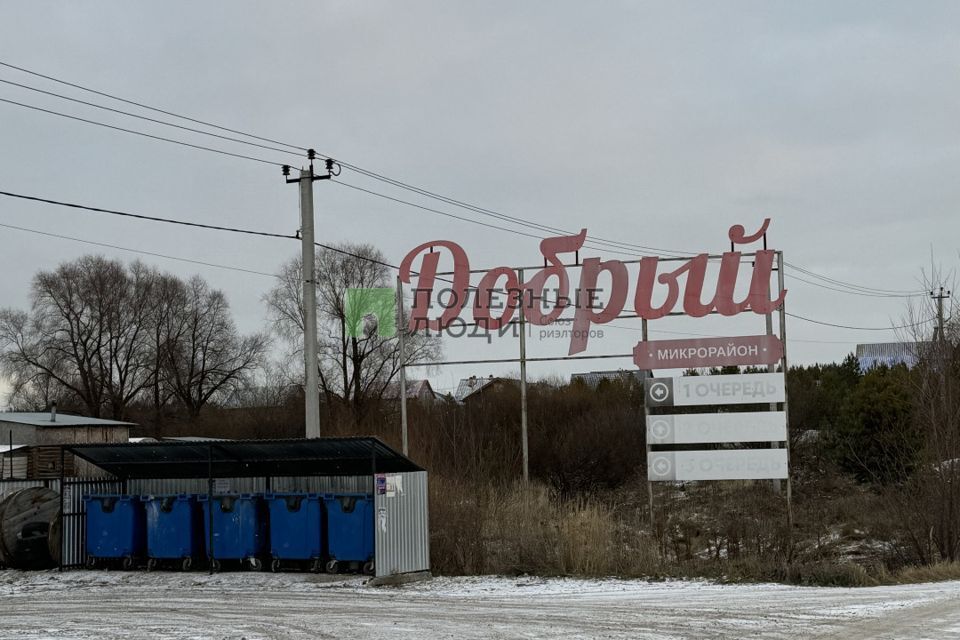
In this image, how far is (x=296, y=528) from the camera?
58.5 feet

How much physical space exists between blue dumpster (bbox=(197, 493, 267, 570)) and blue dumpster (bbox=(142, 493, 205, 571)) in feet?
1.40

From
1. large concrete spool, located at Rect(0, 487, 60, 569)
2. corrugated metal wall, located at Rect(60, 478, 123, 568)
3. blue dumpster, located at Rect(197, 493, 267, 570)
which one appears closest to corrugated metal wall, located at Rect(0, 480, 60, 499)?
large concrete spool, located at Rect(0, 487, 60, 569)

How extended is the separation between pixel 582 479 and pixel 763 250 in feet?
47.9

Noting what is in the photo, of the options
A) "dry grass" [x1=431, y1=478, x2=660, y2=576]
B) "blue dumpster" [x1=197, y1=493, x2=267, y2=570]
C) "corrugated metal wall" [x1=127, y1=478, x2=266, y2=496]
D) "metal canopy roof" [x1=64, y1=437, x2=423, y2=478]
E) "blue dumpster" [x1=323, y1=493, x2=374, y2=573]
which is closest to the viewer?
"blue dumpster" [x1=323, y1=493, x2=374, y2=573]

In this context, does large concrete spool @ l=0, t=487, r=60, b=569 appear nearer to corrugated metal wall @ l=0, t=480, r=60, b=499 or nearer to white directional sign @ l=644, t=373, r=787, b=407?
corrugated metal wall @ l=0, t=480, r=60, b=499

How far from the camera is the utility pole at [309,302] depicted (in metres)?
21.3

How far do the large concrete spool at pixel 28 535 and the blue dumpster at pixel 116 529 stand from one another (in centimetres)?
62

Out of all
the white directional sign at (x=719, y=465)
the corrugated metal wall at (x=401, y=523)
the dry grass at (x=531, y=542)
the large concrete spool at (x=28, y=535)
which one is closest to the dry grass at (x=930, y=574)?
the dry grass at (x=531, y=542)

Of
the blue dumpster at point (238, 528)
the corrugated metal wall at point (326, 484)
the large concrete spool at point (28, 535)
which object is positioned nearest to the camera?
the blue dumpster at point (238, 528)

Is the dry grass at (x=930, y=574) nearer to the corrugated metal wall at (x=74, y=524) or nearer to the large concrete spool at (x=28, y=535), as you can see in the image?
the corrugated metal wall at (x=74, y=524)

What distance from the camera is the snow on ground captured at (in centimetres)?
1212

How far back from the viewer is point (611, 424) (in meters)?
36.5

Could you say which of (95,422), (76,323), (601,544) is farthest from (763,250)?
(76,323)

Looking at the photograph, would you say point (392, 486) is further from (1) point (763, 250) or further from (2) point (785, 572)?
(1) point (763, 250)
